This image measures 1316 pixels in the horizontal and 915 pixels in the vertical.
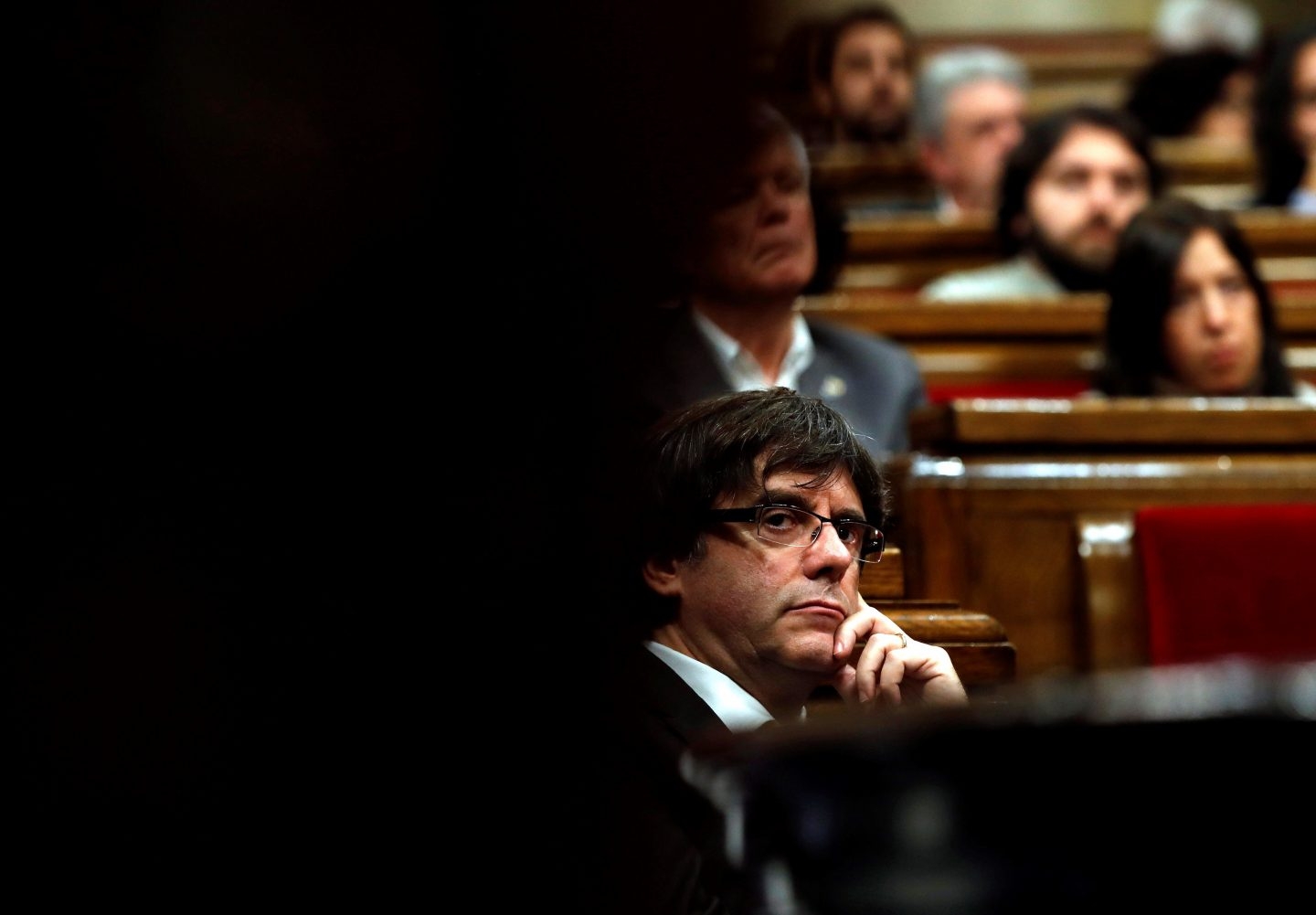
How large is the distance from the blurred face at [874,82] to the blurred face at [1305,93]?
0.45 m

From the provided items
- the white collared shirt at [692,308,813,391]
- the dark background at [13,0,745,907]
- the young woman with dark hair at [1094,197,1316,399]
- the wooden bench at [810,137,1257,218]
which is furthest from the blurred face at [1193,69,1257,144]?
the dark background at [13,0,745,907]

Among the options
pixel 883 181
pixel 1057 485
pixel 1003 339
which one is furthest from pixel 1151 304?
pixel 883 181

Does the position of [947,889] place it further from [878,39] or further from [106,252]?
[878,39]

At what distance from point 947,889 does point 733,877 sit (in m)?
0.09

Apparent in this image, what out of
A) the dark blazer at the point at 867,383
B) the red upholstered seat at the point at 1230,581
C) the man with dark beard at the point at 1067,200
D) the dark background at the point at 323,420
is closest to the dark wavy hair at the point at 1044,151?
the man with dark beard at the point at 1067,200

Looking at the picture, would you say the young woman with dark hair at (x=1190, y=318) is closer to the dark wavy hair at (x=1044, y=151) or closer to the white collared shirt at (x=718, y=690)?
the dark wavy hair at (x=1044, y=151)

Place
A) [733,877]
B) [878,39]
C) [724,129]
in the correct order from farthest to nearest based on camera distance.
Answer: [878,39]
[733,877]
[724,129]

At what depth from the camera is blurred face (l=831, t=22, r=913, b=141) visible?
189 cm

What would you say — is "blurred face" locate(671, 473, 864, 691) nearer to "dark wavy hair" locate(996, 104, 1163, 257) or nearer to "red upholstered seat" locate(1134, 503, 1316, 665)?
"red upholstered seat" locate(1134, 503, 1316, 665)

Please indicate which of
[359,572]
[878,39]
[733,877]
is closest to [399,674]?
[359,572]

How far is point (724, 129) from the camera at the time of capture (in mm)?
230

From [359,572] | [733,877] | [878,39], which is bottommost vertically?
[733,877]

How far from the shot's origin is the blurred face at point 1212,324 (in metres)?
1.11

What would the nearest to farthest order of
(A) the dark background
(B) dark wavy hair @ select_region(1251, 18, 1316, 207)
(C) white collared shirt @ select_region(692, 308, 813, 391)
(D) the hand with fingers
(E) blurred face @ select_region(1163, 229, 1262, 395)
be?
(A) the dark background, (D) the hand with fingers, (C) white collared shirt @ select_region(692, 308, 813, 391), (E) blurred face @ select_region(1163, 229, 1262, 395), (B) dark wavy hair @ select_region(1251, 18, 1316, 207)
